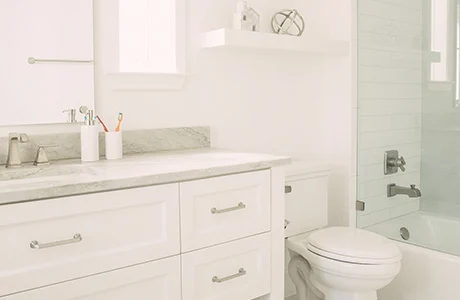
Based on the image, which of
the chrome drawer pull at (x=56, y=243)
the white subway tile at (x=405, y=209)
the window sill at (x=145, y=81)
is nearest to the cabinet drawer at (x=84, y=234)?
the chrome drawer pull at (x=56, y=243)

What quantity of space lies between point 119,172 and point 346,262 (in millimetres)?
997

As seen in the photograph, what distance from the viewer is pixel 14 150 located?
1678mm

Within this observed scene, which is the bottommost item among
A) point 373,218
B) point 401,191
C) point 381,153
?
point 373,218

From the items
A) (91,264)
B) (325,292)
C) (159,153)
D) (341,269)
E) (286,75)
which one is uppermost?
(286,75)

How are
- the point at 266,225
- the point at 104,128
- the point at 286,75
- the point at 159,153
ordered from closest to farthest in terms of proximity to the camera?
1. the point at 266,225
2. the point at 104,128
3. the point at 159,153
4. the point at 286,75

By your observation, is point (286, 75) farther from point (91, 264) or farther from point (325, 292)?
point (91, 264)

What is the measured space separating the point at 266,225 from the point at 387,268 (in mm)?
540

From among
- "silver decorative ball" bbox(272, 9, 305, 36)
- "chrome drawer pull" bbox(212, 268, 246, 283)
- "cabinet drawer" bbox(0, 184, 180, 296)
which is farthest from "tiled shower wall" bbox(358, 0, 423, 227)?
"cabinet drawer" bbox(0, 184, 180, 296)

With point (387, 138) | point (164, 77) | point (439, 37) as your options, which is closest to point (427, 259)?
point (387, 138)

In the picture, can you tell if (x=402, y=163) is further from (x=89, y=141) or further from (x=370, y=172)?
(x=89, y=141)

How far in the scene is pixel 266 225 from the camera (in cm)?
177

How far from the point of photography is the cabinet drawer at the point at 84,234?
1237 millimetres

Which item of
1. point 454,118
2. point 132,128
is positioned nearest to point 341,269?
point 132,128

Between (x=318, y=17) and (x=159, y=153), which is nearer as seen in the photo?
(x=159, y=153)
